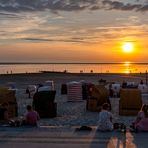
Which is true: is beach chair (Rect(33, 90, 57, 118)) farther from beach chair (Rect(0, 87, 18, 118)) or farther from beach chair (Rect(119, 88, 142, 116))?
beach chair (Rect(119, 88, 142, 116))

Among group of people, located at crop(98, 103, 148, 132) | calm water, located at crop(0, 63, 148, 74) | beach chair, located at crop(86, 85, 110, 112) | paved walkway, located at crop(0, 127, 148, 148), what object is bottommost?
paved walkway, located at crop(0, 127, 148, 148)

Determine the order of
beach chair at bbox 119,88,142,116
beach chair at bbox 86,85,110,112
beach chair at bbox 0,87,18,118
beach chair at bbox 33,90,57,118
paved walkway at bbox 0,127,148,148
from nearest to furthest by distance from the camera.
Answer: paved walkway at bbox 0,127,148,148 < beach chair at bbox 33,90,57,118 < beach chair at bbox 0,87,18,118 < beach chair at bbox 119,88,142,116 < beach chair at bbox 86,85,110,112

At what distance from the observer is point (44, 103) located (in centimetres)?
2177

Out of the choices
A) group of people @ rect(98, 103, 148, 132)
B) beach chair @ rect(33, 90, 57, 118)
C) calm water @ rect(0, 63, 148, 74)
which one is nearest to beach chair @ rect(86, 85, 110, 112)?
beach chair @ rect(33, 90, 57, 118)

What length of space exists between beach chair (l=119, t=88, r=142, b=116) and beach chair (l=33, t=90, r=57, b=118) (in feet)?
10.4

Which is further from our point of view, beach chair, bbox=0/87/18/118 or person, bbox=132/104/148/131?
beach chair, bbox=0/87/18/118

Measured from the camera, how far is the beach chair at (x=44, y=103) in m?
21.7

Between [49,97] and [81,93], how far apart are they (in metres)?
Answer: 8.91

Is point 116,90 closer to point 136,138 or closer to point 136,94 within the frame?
point 136,94

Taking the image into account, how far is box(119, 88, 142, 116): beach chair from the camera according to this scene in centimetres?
2247

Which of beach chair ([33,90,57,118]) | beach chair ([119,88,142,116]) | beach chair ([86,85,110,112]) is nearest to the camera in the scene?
beach chair ([33,90,57,118])

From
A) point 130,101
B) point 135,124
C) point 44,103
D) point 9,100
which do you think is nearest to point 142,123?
point 135,124

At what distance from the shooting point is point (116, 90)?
32625mm

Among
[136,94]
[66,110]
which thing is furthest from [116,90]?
[136,94]
